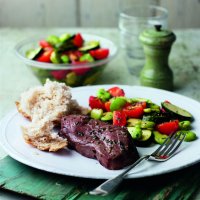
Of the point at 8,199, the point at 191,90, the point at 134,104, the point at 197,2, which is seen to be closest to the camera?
the point at 8,199

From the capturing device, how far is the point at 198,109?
2.35 meters

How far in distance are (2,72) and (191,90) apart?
112cm

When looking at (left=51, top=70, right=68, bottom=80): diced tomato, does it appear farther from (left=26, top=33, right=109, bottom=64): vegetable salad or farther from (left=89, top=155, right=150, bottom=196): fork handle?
(left=89, top=155, right=150, bottom=196): fork handle

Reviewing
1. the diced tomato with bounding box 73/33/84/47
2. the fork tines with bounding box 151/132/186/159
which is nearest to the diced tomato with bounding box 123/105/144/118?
the fork tines with bounding box 151/132/186/159

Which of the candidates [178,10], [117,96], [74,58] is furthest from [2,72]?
[178,10]

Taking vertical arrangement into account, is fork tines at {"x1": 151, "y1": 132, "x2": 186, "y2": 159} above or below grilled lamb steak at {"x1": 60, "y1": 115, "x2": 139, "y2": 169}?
below

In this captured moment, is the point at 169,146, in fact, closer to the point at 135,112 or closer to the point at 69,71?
the point at 135,112

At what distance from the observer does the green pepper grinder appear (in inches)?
106

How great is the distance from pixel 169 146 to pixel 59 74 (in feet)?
3.26

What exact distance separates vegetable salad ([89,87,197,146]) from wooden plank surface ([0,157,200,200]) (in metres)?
0.21

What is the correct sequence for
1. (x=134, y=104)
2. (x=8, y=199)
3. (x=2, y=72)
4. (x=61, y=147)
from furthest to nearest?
(x=2, y=72) < (x=134, y=104) < (x=61, y=147) < (x=8, y=199)

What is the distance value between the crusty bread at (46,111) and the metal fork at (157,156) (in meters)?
0.32

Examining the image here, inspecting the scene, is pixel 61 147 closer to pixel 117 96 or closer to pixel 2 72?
pixel 117 96

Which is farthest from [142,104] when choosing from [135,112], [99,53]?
[99,53]
